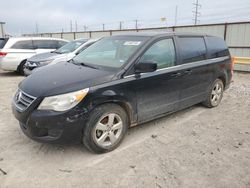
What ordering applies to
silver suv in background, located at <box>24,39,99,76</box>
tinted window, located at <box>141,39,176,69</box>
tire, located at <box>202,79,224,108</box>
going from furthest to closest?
silver suv in background, located at <box>24,39,99,76</box> < tire, located at <box>202,79,224,108</box> < tinted window, located at <box>141,39,176,69</box>

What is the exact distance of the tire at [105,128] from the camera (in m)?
2.92

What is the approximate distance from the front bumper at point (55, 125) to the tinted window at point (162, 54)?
1387mm

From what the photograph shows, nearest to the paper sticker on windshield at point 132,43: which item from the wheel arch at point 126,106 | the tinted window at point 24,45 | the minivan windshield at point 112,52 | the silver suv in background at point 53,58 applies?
the minivan windshield at point 112,52

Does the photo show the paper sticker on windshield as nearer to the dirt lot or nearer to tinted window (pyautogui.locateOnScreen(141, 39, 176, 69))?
tinted window (pyautogui.locateOnScreen(141, 39, 176, 69))

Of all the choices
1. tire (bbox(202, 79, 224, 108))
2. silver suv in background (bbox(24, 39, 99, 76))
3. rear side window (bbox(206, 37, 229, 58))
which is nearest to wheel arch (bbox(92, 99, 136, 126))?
tire (bbox(202, 79, 224, 108))

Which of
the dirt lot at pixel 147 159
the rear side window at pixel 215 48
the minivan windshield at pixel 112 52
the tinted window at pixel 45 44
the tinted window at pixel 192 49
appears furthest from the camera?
the tinted window at pixel 45 44

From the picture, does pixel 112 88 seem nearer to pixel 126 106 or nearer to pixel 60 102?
pixel 126 106

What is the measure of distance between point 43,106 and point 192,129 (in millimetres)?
2551

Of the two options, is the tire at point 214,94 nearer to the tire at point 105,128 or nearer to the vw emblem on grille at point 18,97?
the tire at point 105,128

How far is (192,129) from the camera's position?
3.97 metres

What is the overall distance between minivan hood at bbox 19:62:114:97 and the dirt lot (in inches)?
35.6

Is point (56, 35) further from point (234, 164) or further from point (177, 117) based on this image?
point (234, 164)

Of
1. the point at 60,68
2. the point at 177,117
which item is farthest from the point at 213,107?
the point at 60,68

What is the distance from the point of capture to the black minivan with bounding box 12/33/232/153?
9.11 feet
